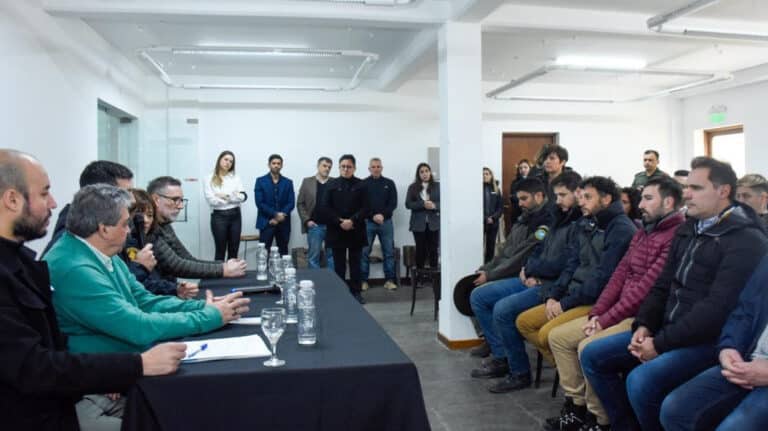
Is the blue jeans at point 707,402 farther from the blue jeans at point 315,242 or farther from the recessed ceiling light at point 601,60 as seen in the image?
the recessed ceiling light at point 601,60

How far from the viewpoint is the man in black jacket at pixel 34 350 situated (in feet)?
4.74

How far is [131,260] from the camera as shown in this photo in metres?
2.84

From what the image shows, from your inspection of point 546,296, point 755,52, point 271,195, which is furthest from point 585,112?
point 546,296

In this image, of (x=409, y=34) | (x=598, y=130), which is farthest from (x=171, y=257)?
(x=598, y=130)

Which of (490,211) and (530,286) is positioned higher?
(490,211)

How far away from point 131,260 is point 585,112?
797 cm

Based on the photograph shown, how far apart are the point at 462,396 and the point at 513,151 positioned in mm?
6077

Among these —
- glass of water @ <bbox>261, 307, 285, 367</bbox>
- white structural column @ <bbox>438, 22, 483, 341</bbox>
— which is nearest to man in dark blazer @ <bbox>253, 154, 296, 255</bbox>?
white structural column @ <bbox>438, 22, 483, 341</bbox>

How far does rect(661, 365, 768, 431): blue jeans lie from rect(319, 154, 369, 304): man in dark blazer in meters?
4.56

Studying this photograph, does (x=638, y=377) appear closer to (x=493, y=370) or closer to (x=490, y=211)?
(x=493, y=370)

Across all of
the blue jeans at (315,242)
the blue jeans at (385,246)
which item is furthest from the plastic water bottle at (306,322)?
the blue jeans at (385,246)

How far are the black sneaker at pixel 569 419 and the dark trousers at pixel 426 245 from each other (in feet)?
15.1

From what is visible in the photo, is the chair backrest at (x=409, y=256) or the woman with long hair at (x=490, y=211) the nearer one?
the chair backrest at (x=409, y=256)

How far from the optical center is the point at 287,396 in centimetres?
162
